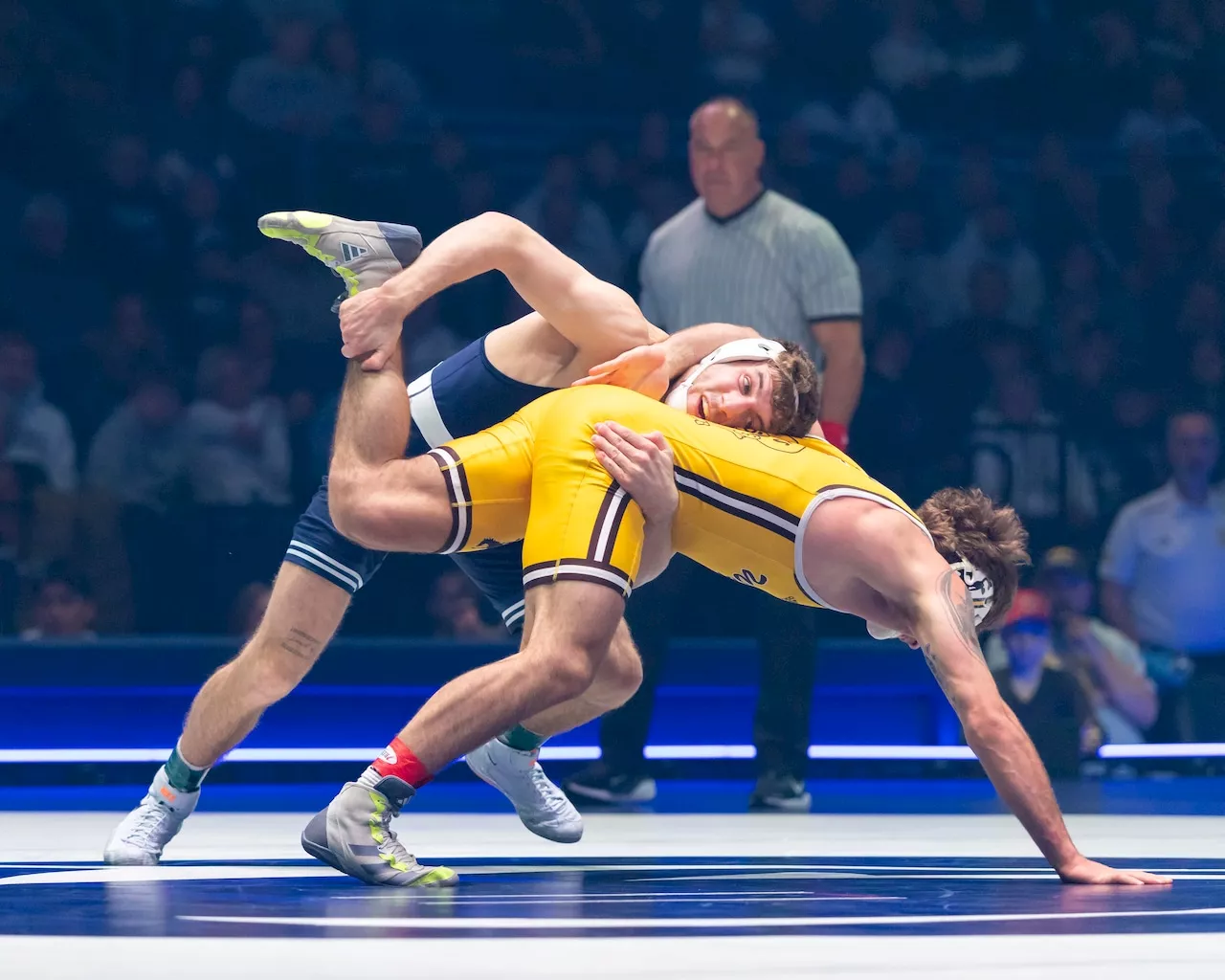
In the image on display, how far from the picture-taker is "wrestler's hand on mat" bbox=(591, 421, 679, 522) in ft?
9.34

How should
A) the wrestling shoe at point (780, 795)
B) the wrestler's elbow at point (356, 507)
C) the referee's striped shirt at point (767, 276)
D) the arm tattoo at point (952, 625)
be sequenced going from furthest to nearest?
the referee's striped shirt at point (767, 276) → the wrestling shoe at point (780, 795) → the wrestler's elbow at point (356, 507) → the arm tattoo at point (952, 625)

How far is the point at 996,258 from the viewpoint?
641 cm

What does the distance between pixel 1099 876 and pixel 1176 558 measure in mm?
3146

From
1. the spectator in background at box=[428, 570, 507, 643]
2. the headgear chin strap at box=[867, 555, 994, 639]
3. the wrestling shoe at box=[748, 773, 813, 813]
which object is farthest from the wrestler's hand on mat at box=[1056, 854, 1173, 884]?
the spectator in background at box=[428, 570, 507, 643]

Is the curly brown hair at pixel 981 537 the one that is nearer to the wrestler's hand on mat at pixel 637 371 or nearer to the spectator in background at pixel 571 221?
the wrestler's hand on mat at pixel 637 371

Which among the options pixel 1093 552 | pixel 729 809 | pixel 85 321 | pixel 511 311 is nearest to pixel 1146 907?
pixel 729 809

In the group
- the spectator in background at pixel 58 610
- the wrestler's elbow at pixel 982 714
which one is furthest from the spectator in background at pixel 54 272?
the wrestler's elbow at pixel 982 714

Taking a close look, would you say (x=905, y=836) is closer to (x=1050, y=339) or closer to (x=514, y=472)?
(x=514, y=472)

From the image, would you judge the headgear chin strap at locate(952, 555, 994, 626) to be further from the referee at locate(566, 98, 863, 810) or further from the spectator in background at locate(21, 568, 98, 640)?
the spectator in background at locate(21, 568, 98, 640)

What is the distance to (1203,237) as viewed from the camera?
6.56m

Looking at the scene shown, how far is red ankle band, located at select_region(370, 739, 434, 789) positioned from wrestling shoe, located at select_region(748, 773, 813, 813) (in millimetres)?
1870

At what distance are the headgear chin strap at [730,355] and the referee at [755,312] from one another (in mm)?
1236

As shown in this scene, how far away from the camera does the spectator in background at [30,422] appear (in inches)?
221

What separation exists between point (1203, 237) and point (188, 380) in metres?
3.54
